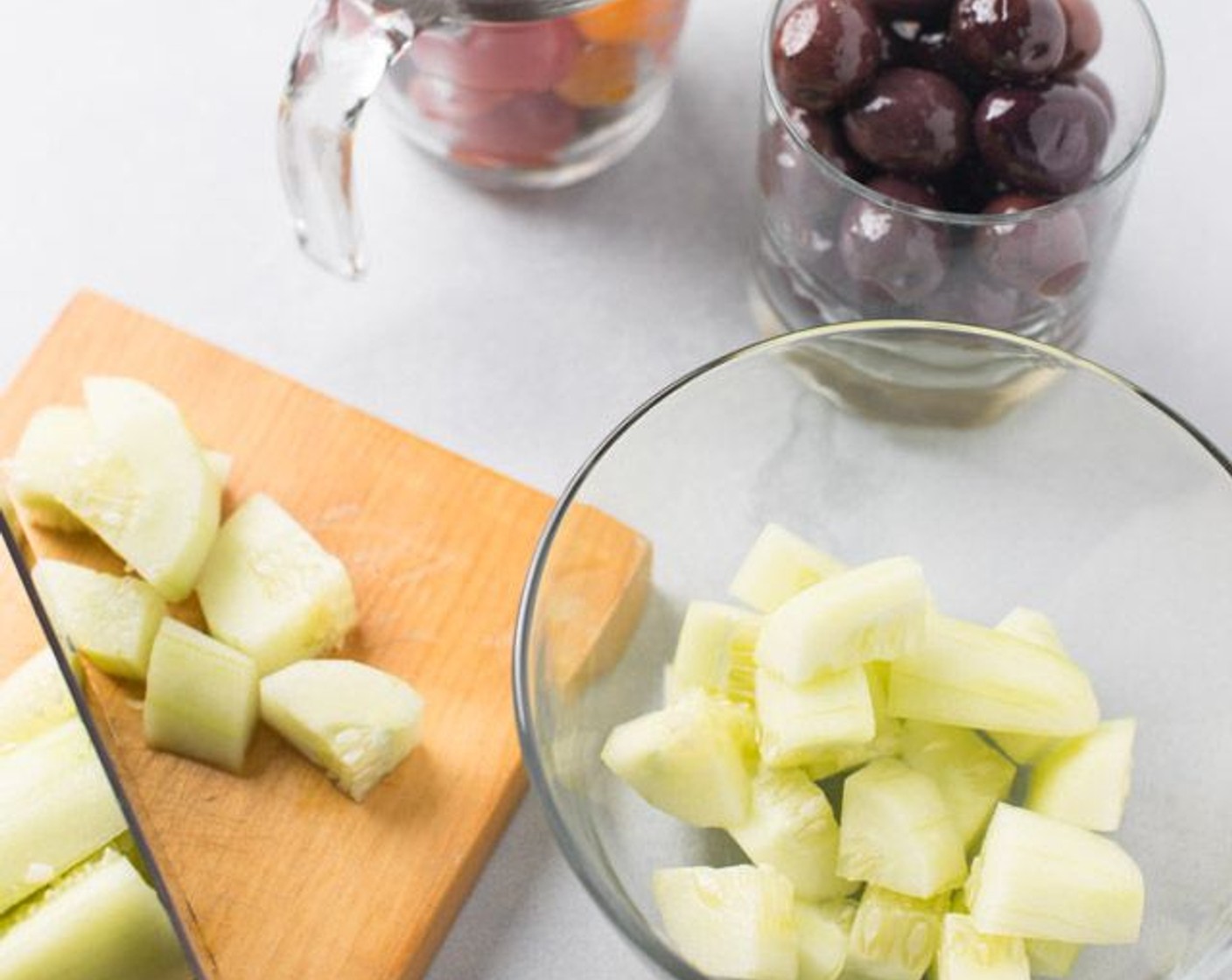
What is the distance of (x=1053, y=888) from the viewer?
3.44ft

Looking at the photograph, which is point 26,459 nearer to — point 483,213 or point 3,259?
point 3,259

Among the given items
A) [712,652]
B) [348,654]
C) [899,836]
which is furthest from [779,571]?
[348,654]

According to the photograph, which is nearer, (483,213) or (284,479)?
(284,479)

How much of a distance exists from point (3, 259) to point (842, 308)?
0.60 meters

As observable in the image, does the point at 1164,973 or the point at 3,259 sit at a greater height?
the point at 3,259

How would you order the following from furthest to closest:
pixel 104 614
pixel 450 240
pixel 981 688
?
pixel 450 240 → pixel 104 614 → pixel 981 688

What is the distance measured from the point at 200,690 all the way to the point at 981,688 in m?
0.45

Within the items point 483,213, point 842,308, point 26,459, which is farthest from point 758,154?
point 26,459

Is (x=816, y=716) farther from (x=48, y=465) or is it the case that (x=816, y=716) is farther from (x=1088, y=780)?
(x=48, y=465)

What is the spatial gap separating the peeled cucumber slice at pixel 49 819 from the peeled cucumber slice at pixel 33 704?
0.03 meters

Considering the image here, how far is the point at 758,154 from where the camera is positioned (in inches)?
51.9

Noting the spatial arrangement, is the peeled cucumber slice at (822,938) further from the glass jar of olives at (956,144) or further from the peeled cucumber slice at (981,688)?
the glass jar of olives at (956,144)

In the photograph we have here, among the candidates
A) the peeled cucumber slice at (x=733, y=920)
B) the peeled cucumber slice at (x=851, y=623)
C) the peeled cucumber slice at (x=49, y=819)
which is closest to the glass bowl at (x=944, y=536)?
the peeled cucumber slice at (x=733, y=920)

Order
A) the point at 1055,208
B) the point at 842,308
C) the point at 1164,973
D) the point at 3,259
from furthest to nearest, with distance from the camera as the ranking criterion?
the point at 3,259, the point at 842,308, the point at 1055,208, the point at 1164,973
